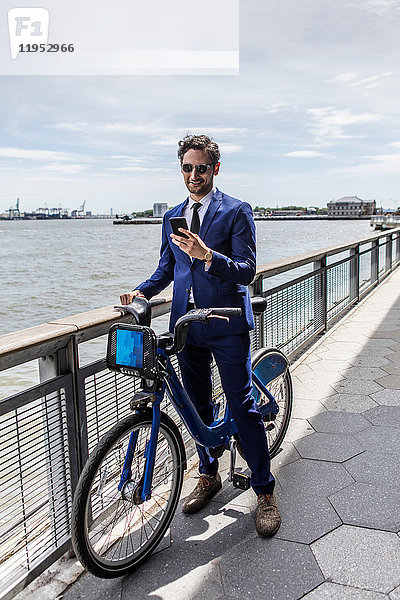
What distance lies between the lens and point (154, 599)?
2094 millimetres

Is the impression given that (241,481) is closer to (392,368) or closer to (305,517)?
(305,517)

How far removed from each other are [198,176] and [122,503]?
1.35m

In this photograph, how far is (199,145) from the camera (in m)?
2.29

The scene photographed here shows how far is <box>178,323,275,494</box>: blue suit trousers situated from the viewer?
7.89 ft

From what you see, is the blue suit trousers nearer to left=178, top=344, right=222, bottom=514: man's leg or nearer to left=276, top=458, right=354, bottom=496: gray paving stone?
left=178, top=344, right=222, bottom=514: man's leg

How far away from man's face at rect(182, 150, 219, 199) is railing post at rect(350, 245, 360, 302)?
5.75 meters

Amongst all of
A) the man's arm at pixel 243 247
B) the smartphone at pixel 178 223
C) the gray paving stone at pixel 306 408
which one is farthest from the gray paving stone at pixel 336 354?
the smartphone at pixel 178 223

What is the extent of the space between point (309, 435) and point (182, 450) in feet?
4.37

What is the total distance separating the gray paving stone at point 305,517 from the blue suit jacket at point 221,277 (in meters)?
0.90

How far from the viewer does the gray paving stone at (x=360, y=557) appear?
214cm

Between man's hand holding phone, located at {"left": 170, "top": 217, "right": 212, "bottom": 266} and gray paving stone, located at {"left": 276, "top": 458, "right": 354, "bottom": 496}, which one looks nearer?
man's hand holding phone, located at {"left": 170, "top": 217, "right": 212, "bottom": 266}

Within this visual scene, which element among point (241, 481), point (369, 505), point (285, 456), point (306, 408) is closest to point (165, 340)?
point (241, 481)

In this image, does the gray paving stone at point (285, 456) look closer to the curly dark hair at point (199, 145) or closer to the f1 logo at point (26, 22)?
the curly dark hair at point (199, 145)

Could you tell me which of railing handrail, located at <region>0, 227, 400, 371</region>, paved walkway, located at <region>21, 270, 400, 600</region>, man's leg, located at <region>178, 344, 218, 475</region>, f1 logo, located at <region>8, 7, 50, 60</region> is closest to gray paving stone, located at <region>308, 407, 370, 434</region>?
paved walkway, located at <region>21, 270, 400, 600</region>
